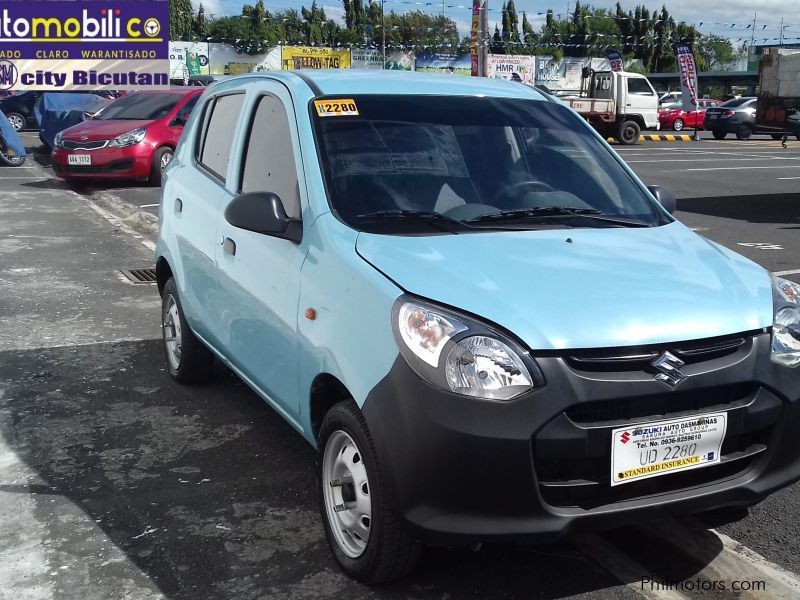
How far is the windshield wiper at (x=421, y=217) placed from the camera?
3.46 meters

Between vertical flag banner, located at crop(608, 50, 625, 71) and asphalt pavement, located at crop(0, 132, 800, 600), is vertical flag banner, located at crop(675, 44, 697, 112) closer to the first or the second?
vertical flag banner, located at crop(608, 50, 625, 71)

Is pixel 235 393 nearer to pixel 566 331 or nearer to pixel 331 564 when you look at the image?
pixel 331 564

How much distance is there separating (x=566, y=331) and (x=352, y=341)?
68cm

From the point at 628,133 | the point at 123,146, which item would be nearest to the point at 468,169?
the point at 123,146

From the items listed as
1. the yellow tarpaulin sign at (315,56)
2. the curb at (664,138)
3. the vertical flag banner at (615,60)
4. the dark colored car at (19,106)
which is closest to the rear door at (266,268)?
the dark colored car at (19,106)

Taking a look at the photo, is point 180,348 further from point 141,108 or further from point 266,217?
point 141,108

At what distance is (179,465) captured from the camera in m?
4.23

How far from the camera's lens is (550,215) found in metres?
3.70

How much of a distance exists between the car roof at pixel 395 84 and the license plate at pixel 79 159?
11.1m

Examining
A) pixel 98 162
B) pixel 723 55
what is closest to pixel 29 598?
pixel 98 162

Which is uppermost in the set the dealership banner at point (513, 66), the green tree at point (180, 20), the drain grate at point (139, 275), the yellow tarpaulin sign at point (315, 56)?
the green tree at point (180, 20)

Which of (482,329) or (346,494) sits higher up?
(482,329)

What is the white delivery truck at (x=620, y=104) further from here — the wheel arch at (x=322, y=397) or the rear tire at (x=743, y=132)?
the wheel arch at (x=322, y=397)

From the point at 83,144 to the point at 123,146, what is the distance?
0.71 metres
